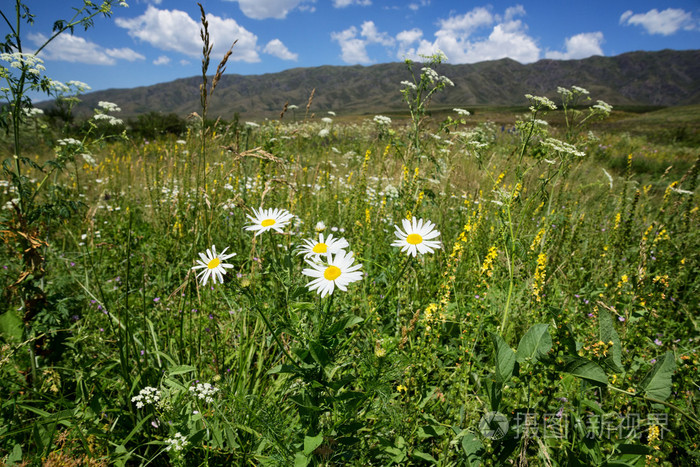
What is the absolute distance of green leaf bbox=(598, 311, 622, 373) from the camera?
893 millimetres

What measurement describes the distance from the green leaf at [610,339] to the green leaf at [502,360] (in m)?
0.24

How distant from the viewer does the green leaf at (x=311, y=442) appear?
1035 mm

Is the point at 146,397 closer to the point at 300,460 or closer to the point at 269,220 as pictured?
the point at 300,460

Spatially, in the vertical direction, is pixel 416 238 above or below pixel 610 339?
above

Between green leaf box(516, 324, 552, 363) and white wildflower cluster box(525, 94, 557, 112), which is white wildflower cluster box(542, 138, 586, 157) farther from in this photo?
green leaf box(516, 324, 552, 363)

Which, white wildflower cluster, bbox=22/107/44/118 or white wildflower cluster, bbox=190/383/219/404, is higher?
white wildflower cluster, bbox=22/107/44/118

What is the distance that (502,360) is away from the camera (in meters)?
0.97

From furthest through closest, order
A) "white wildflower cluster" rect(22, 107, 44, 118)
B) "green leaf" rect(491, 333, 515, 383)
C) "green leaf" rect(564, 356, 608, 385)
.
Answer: "white wildflower cluster" rect(22, 107, 44, 118) → "green leaf" rect(491, 333, 515, 383) → "green leaf" rect(564, 356, 608, 385)

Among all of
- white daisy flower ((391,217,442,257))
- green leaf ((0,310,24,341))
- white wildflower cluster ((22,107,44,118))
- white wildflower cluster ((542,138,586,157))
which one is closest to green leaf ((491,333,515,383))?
white daisy flower ((391,217,442,257))

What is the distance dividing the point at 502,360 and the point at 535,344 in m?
0.12

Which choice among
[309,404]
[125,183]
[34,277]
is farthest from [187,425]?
[125,183]

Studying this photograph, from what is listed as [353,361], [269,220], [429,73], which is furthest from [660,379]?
[429,73]

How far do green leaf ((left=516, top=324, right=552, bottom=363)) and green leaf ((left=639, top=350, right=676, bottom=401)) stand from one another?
0.24 m

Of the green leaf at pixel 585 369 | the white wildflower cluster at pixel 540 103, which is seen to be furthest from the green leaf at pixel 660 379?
the white wildflower cluster at pixel 540 103
